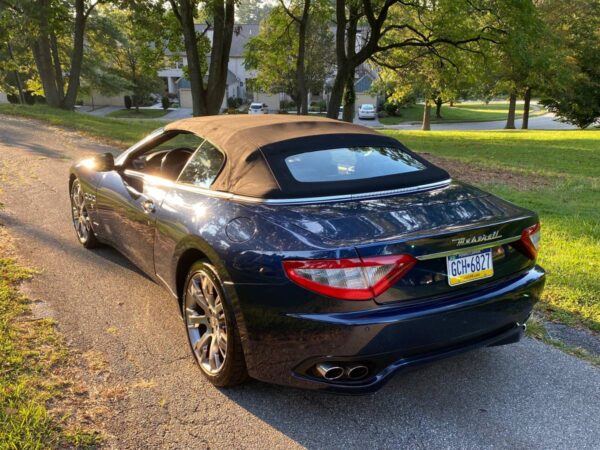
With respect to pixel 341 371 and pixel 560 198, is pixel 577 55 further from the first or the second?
pixel 341 371

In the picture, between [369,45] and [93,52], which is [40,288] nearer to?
[369,45]

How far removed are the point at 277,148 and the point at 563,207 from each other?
19.6 feet

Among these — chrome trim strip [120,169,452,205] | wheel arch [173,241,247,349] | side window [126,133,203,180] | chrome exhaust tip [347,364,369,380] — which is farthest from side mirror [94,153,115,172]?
chrome exhaust tip [347,364,369,380]

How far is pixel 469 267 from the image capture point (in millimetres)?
2639

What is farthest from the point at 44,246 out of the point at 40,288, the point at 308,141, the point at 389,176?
the point at 389,176

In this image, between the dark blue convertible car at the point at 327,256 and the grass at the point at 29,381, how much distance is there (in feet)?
2.63

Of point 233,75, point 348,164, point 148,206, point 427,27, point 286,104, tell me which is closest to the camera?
point 348,164

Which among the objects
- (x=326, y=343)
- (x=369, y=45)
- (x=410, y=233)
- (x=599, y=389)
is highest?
(x=369, y=45)

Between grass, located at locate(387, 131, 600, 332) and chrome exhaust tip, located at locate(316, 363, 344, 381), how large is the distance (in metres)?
2.33

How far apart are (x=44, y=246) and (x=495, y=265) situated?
4.46 metres

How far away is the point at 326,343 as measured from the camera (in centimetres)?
243

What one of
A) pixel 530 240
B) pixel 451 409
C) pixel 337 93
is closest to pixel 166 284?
pixel 451 409

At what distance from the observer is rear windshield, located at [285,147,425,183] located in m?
3.22

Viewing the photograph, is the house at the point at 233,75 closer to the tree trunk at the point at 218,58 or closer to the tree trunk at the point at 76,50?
the tree trunk at the point at 76,50
